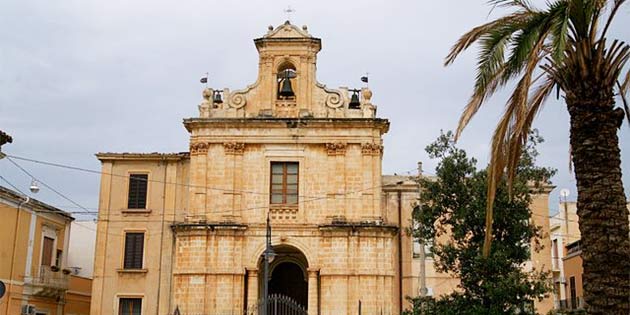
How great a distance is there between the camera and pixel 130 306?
3155cm

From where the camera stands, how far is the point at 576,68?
1229 centimetres

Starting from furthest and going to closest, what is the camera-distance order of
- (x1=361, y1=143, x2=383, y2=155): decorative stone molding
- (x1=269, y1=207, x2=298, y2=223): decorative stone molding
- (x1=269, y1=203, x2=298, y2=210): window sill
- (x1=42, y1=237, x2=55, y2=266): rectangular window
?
(x1=42, y1=237, x2=55, y2=266): rectangular window
(x1=361, y1=143, x2=383, y2=155): decorative stone molding
(x1=269, y1=203, x2=298, y2=210): window sill
(x1=269, y1=207, x2=298, y2=223): decorative stone molding

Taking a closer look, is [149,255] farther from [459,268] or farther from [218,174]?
[459,268]

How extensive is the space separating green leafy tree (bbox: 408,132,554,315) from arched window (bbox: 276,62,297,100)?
36.0 ft

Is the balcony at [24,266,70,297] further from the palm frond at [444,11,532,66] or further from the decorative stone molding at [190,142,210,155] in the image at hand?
the palm frond at [444,11,532,66]

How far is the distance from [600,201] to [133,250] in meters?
24.2

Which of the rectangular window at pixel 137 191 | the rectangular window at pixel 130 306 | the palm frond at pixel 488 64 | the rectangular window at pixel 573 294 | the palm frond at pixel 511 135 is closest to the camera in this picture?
the palm frond at pixel 511 135

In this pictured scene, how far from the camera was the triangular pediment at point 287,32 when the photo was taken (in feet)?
106

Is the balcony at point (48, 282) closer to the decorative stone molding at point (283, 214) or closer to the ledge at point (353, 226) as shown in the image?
the decorative stone molding at point (283, 214)

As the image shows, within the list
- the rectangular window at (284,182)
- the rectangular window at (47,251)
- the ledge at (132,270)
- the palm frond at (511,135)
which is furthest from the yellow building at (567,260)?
the rectangular window at (47,251)

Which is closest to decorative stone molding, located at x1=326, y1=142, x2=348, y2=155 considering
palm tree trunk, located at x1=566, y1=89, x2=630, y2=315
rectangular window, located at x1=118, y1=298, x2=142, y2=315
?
rectangular window, located at x1=118, y1=298, x2=142, y2=315

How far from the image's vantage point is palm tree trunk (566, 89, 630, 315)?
37.0ft

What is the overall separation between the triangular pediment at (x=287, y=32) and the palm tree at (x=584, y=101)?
19.2m

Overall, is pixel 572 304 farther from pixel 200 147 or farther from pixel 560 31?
pixel 560 31
